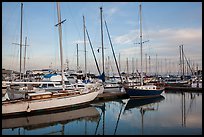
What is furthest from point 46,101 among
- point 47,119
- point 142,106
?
point 142,106

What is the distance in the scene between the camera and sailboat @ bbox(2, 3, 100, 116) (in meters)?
13.5

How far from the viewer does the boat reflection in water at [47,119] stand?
11922mm

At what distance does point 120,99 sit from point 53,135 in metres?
14.0

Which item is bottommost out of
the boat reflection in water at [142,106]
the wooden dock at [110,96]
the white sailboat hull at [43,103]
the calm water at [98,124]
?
the boat reflection in water at [142,106]

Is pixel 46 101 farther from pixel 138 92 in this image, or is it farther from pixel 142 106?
pixel 138 92

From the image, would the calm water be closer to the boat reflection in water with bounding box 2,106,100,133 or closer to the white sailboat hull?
the boat reflection in water with bounding box 2,106,100,133

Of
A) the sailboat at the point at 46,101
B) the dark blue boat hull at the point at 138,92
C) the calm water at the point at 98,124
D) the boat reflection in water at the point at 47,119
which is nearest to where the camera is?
the calm water at the point at 98,124

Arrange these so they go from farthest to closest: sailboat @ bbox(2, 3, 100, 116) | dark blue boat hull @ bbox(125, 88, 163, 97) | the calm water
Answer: dark blue boat hull @ bbox(125, 88, 163, 97) < sailboat @ bbox(2, 3, 100, 116) < the calm water

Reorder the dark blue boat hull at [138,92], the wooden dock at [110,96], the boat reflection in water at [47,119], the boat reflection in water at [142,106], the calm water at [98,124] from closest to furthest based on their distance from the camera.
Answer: the calm water at [98,124] → the boat reflection in water at [47,119] → the boat reflection in water at [142,106] → the wooden dock at [110,96] → the dark blue boat hull at [138,92]

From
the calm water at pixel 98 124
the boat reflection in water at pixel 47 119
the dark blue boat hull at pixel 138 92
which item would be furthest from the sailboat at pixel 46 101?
the dark blue boat hull at pixel 138 92

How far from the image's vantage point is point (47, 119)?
1333 centimetres

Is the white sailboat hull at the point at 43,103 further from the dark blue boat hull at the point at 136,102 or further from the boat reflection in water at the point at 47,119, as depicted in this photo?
the dark blue boat hull at the point at 136,102

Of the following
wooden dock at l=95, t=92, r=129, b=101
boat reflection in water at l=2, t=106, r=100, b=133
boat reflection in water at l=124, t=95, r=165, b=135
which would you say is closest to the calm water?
boat reflection in water at l=2, t=106, r=100, b=133

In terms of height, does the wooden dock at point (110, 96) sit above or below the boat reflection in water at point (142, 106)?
above
